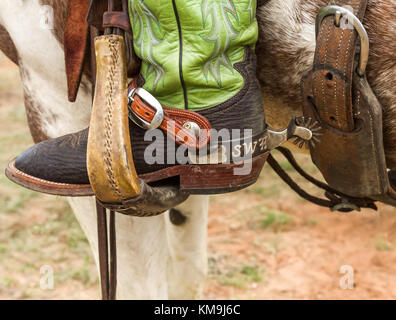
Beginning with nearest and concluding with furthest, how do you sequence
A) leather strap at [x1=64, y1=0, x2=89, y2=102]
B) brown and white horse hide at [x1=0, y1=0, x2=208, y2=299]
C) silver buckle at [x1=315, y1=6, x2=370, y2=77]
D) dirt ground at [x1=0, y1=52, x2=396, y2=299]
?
silver buckle at [x1=315, y1=6, x2=370, y2=77]
leather strap at [x1=64, y1=0, x2=89, y2=102]
brown and white horse hide at [x1=0, y1=0, x2=208, y2=299]
dirt ground at [x1=0, y1=52, x2=396, y2=299]

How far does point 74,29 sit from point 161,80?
0.34 metres

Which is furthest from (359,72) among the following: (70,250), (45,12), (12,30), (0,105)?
(0,105)

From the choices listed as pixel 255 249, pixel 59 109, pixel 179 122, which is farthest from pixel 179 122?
pixel 255 249

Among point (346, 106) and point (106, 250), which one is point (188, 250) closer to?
point (106, 250)

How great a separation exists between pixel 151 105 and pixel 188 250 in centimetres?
120

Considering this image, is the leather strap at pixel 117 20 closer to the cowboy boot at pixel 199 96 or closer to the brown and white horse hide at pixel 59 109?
the cowboy boot at pixel 199 96

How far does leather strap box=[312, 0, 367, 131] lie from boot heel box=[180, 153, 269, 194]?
0.62 feet

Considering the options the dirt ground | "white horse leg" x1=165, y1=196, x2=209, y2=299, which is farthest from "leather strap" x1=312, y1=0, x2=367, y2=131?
the dirt ground

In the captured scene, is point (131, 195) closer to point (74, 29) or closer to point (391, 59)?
point (74, 29)

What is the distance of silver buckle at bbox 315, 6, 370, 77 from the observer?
3.48 feet

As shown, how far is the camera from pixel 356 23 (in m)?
1.06

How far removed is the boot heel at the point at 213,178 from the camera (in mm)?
1156

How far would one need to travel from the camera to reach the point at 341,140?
1.20 meters

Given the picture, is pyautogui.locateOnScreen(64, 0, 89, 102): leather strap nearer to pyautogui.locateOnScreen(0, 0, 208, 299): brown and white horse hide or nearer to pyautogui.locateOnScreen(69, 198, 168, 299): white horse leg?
pyautogui.locateOnScreen(0, 0, 208, 299): brown and white horse hide
